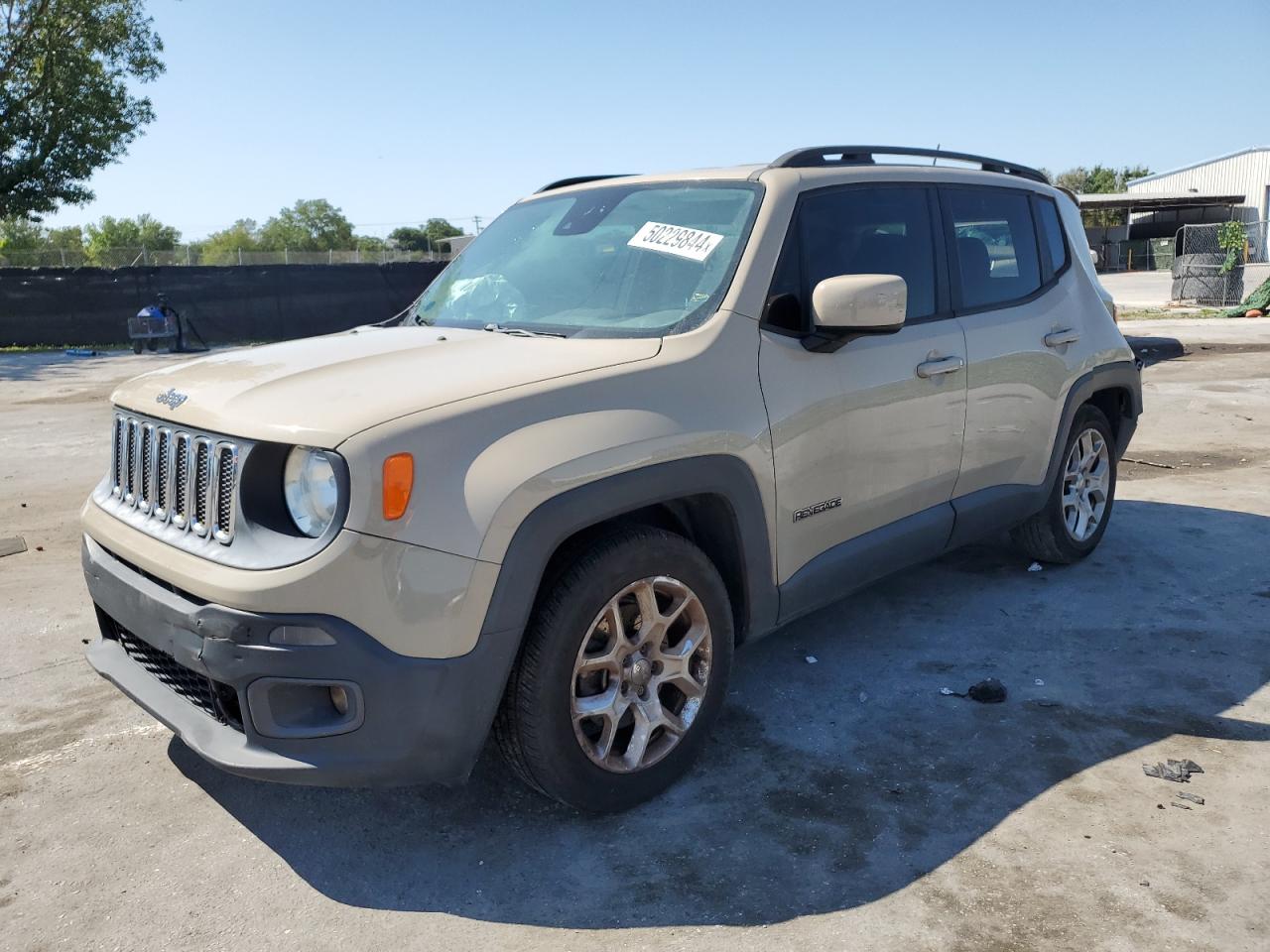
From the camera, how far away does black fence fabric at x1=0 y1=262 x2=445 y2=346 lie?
21.0 metres

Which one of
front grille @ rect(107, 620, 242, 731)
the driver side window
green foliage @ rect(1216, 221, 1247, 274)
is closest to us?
front grille @ rect(107, 620, 242, 731)

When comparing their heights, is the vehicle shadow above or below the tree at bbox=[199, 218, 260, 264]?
below

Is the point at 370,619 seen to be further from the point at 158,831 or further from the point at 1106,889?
the point at 1106,889

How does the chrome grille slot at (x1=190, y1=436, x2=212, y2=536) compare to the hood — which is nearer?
the hood

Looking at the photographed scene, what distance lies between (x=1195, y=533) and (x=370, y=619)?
16.5 ft

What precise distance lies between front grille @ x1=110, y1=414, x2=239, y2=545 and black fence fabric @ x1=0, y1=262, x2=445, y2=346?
2018 centimetres

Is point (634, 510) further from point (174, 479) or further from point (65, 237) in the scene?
point (65, 237)

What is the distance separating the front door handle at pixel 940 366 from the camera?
388cm

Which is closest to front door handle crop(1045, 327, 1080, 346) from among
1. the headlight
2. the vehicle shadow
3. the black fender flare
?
the vehicle shadow

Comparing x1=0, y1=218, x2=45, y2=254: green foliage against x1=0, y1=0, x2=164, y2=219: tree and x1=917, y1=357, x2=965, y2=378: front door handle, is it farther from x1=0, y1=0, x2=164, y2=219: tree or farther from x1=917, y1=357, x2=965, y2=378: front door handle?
x1=917, y1=357, x2=965, y2=378: front door handle

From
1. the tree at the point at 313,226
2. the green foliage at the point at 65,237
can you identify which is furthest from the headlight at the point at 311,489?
the tree at the point at 313,226

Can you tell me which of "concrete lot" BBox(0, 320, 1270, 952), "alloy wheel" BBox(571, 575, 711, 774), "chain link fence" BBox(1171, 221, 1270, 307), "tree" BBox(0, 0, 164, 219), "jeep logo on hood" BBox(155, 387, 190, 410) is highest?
"tree" BBox(0, 0, 164, 219)

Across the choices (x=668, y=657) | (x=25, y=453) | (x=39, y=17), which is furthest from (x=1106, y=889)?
(x=39, y=17)

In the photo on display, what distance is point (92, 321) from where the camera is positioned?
21406mm
